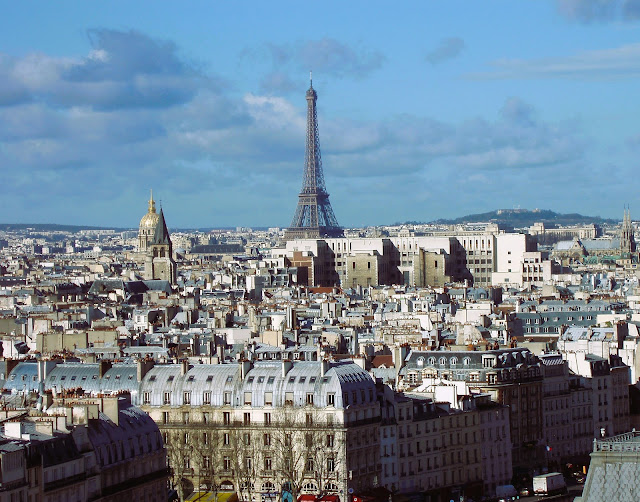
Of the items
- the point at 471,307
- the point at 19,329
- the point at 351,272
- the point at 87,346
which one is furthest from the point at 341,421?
the point at 351,272

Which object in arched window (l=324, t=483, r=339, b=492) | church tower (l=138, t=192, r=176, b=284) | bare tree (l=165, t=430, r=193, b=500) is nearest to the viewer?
arched window (l=324, t=483, r=339, b=492)

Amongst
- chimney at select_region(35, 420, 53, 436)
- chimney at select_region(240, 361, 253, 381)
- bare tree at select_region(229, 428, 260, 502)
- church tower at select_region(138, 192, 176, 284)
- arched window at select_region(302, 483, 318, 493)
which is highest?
church tower at select_region(138, 192, 176, 284)

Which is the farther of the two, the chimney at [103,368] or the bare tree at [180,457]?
the chimney at [103,368]

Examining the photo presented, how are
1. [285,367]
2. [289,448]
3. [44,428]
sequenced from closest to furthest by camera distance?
1. [44,428]
2. [289,448]
3. [285,367]

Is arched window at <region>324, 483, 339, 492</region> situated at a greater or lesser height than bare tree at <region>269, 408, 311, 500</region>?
lesser

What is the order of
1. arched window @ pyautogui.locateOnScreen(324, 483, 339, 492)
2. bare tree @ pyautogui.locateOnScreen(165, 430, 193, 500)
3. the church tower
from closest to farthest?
arched window @ pyautogui.locateOnScreen(324, 483, 339, 492) → bare tree @ pyautogui.locateOnScreen(165, 430, 193, 500) → the church tower

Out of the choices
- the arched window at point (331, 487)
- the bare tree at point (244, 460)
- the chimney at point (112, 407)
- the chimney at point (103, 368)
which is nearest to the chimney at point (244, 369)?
the bare tree at point (244, 460)

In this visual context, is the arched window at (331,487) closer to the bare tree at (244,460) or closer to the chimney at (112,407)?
the bare tree at (244,460)

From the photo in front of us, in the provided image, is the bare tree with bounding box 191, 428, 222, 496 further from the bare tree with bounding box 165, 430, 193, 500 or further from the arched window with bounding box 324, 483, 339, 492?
the arched window with bounding box 324, 483, 339, 492

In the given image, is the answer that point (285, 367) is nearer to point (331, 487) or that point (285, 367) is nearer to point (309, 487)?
point (309, 487)

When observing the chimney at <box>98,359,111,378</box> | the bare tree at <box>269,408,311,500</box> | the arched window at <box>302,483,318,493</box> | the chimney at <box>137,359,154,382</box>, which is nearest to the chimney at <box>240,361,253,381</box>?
the bare tree at <box>269,408,311,500</box>

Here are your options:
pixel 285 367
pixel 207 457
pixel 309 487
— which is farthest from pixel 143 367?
pixel 309 487
